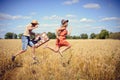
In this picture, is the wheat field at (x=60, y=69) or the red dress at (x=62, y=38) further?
the red dress at (x=62, y=38)

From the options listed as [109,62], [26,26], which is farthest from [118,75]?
[26,26]

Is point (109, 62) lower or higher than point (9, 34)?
lower

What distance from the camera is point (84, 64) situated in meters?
5.74

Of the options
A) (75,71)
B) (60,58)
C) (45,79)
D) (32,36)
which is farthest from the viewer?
(60,58)

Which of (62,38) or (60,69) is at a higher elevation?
(62,38)

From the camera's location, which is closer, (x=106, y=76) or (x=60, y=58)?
(x=106, y=76)

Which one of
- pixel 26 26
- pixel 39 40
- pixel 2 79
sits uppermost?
pixel 26 26

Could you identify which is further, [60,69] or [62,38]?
[62,38]

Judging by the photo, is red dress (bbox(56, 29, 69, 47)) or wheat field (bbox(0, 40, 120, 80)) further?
red dress (bbox(56, 29, 69, 47))

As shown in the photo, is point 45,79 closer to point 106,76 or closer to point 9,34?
point 106,76

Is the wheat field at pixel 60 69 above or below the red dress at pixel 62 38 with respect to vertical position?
below

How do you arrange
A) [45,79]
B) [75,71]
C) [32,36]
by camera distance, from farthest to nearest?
[32,36] → [75,71] → [45,79]

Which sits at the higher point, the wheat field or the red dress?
the red dress

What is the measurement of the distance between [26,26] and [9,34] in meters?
1.28
